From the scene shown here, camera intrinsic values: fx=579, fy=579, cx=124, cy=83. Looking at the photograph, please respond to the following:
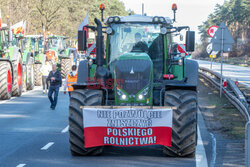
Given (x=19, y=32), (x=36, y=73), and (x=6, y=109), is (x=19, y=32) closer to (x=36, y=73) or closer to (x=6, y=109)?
(x=36, y=73)

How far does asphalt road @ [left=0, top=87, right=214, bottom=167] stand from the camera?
9867 millimetres

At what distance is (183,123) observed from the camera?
10.0 meters

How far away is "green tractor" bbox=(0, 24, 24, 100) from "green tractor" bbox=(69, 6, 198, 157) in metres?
10.7

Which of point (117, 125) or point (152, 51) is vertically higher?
point (152, 51)

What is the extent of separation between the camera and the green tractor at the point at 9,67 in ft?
74.8

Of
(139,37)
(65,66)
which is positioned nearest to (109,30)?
(139,37)

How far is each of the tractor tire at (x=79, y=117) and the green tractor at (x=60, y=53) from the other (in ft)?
80.7

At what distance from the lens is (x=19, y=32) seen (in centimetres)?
2831

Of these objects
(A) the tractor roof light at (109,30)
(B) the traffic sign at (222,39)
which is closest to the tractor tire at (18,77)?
(B) the traffic sign at (222,39)

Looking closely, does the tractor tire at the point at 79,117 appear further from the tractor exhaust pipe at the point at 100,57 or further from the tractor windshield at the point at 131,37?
the tractor windshield at the point at 131,37

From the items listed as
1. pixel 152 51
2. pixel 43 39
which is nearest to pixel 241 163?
pixel 152 51

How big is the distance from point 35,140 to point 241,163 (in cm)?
476

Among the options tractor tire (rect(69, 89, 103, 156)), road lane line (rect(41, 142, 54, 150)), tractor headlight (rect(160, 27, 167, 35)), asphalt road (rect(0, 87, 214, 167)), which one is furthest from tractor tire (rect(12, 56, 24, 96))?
tractor tire (rect(69, 89, 103, 156))

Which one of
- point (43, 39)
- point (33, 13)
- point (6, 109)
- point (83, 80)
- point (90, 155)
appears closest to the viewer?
Answer: point (90, 155)
